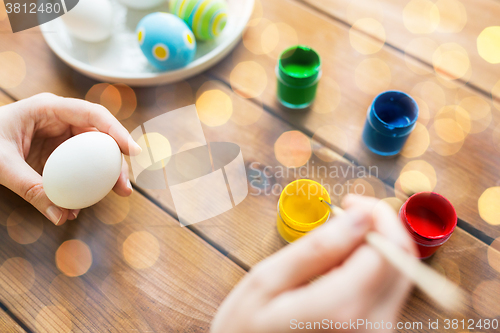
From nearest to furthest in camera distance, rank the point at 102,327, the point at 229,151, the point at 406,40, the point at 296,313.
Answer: the point at 296,313 < the point at 102,327 < the point at 229,151 < the point at 406,40

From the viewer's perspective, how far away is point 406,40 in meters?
0.92

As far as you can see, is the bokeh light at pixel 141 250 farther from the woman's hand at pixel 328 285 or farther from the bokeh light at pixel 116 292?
the woman's hand at pixel 328 285

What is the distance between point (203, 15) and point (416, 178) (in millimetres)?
620

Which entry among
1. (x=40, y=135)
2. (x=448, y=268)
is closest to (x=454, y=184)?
(x=448, y=268)

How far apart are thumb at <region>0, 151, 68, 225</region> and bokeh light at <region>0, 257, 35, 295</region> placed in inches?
5.1

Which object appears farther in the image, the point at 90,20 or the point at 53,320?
the point at 90,20

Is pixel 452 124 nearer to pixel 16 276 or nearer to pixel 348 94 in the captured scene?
pixel 348 94

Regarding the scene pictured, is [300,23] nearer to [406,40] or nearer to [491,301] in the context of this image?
[406,40]

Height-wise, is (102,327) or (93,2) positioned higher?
(93,2)

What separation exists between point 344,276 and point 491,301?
47cm

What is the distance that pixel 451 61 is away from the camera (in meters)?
0.88

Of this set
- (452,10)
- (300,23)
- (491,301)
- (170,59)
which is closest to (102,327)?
(170,59)

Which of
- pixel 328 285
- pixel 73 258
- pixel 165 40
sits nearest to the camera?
pixel 328 285

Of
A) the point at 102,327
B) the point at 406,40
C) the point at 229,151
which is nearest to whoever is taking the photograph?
the point at 102,327
